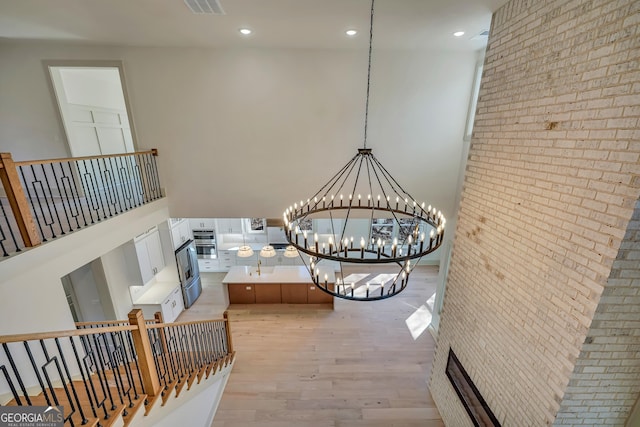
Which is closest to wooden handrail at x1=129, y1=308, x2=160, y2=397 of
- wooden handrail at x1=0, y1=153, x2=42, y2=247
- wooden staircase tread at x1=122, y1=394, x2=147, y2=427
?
wooden staircase tread at x1=122, y1=394, x2=147, y2=427

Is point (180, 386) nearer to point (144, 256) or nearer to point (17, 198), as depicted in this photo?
point (17, 198)

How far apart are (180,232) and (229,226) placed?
5.85ft

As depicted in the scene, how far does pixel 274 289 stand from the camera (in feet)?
21.8

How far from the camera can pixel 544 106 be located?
2.18 meters

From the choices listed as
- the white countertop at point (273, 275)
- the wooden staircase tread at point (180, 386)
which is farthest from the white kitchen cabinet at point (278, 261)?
the wooden staircase tread at point (180, 386)

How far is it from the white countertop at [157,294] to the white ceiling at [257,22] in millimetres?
4958

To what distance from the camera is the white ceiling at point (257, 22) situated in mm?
3082

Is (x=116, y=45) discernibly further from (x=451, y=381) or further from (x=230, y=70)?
(x=451, y=381)

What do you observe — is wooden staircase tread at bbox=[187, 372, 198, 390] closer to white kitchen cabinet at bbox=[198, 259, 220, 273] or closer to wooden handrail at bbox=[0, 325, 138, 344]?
wooden handrail at bbox=[0, 325, 138, 344]

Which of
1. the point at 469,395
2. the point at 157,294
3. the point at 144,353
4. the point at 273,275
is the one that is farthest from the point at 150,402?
the point at 273,275

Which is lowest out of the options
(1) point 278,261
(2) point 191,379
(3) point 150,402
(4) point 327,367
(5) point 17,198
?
(4) point 327,367

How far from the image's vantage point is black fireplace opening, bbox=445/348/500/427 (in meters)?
2.90

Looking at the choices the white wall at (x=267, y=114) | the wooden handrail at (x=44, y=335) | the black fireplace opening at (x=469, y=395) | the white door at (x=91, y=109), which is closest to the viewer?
the wooden handrail at (x=44, y=335)

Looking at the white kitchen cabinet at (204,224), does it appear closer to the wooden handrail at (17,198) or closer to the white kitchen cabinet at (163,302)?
the white kitchen cabinet at (163,302)
